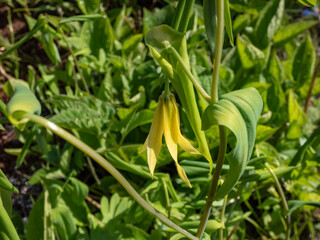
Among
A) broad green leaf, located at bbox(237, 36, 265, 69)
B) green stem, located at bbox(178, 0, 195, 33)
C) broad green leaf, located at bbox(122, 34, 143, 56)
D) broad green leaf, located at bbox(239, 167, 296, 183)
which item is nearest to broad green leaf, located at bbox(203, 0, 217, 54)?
green stem, located at bbox(178, 0, 195, 33)

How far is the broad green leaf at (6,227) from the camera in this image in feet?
1.62

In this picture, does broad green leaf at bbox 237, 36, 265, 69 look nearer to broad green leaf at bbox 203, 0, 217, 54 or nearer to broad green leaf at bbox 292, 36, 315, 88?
broad green leaf at bbox 292, 36, 315, 88

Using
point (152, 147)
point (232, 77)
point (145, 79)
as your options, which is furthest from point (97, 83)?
point (152, 147)

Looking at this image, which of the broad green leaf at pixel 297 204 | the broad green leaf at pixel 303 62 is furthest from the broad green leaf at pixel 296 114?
the broad green leaf at pixel 297 204

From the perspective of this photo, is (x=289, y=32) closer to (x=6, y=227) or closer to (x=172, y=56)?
(x=172, y=56)

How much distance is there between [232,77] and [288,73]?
10.3 inches

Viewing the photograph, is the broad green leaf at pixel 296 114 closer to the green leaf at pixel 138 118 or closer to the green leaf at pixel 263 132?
the green leaf at pixel 263 132

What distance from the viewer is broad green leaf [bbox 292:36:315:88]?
1248 millimetres

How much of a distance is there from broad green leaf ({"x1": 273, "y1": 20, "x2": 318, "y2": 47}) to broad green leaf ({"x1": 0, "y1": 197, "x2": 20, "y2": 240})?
3.59 feet

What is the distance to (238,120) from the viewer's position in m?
0.46

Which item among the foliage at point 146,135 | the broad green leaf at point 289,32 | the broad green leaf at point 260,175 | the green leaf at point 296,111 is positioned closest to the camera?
the broad green leaf at point 260,175

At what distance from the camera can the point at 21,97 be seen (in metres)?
0.40

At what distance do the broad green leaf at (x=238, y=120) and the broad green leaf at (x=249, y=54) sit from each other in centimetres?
70

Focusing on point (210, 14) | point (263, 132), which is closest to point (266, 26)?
point (263, 132)
